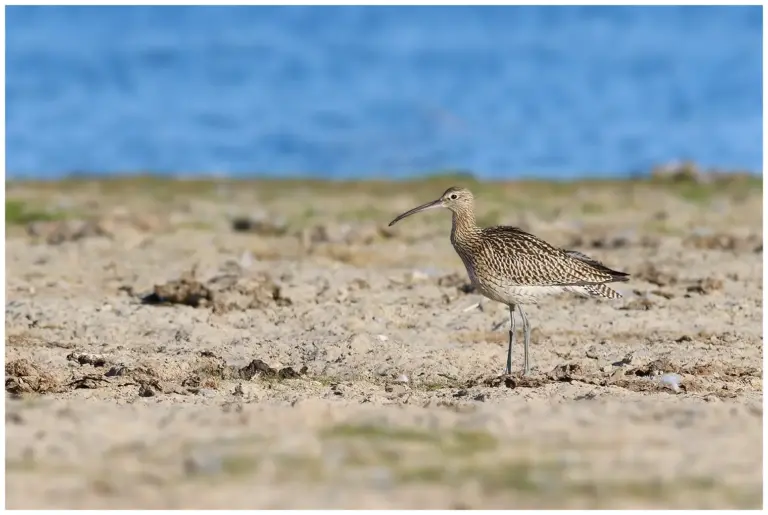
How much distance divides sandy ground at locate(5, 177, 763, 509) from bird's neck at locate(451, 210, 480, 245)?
736 millimetres

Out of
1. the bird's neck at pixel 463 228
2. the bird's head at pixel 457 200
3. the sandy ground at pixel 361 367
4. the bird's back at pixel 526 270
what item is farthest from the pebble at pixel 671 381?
the bird's head at pixel 457 200

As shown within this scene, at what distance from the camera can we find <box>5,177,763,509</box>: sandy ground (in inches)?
237

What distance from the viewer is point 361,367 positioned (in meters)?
9.80

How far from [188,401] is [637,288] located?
5.56 meters

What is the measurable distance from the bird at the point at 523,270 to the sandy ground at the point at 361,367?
0.42 metres

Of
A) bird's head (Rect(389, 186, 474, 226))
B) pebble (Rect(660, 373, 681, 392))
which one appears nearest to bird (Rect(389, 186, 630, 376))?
bird's head (Rect(389, 186, 474, 226))

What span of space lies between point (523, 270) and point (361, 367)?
1432mm

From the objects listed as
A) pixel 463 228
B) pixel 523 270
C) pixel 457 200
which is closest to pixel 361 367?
pixel 523 270

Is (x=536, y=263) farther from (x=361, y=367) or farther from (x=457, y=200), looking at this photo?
(x=361, y=367)

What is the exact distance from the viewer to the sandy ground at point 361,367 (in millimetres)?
6008

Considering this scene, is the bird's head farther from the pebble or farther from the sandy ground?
the pebble

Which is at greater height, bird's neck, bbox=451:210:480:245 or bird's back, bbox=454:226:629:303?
bird's neck, bbox=451:210:480:245

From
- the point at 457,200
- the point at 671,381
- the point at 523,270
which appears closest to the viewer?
the point at 671,381

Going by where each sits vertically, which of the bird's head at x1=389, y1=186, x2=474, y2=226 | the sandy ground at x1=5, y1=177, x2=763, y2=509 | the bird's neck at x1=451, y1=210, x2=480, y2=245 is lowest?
the sandy ground at x1=5, y1=177, x2=763, y2=509
